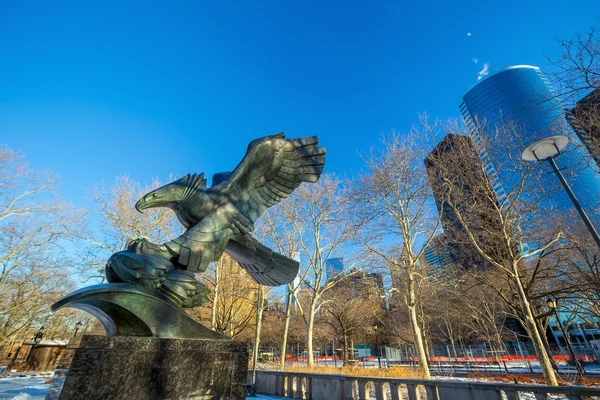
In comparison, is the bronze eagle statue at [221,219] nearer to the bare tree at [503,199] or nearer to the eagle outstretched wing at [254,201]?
the eagle outstretched wing at [254,201]

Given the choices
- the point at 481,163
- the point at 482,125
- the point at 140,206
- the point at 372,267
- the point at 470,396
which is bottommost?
the point at 470,396

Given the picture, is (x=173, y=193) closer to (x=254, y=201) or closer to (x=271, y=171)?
(x=254, y=201)

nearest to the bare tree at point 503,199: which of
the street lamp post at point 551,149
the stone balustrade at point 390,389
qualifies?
the street lamp post at point 551,149

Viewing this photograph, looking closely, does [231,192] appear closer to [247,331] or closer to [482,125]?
[482,125]

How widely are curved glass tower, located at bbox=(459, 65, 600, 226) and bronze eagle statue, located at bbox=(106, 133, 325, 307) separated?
19.1 feet

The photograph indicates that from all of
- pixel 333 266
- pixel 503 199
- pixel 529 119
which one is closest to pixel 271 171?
pixel 503 199

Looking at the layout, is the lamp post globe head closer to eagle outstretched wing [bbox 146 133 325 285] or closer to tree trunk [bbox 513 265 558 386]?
tree trunk [bbox 513 265 558 386]

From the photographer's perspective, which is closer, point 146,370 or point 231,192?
point 146,370

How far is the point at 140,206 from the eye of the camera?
167 inches

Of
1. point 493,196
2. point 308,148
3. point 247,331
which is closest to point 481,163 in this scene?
point 493,196

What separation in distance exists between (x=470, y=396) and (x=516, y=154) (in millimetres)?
10465

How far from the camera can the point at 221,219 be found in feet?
14.3

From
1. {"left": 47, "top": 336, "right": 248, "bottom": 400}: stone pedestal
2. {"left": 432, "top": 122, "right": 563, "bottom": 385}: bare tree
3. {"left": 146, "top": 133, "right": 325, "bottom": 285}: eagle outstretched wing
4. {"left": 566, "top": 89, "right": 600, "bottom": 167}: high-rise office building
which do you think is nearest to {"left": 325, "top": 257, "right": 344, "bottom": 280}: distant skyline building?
{"left": 432, "top": 122, "right": 563, "bottom": 385}: bare tree

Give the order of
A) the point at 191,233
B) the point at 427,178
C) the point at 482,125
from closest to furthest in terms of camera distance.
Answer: the point at 191,233 → the point at 482,125 → the point at 427,178
